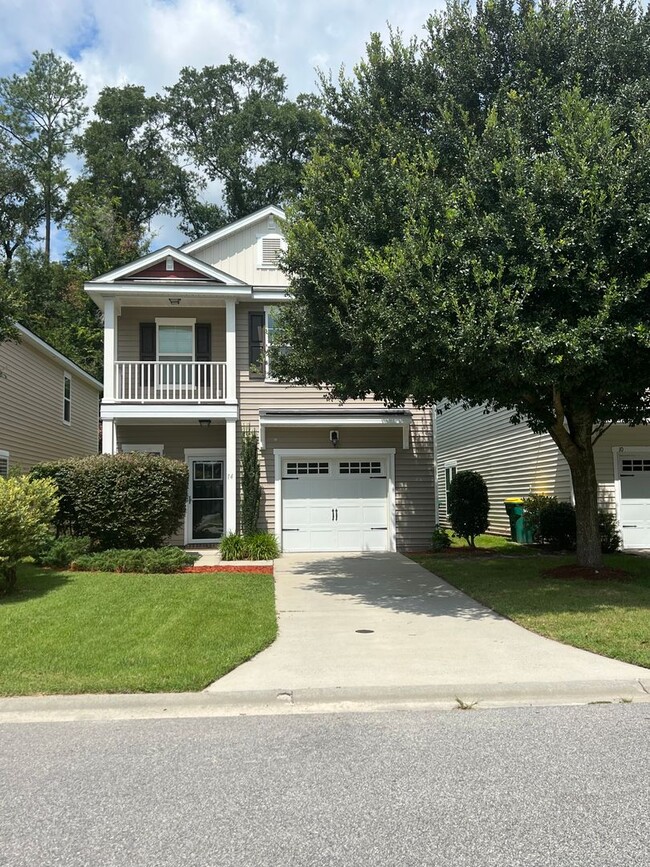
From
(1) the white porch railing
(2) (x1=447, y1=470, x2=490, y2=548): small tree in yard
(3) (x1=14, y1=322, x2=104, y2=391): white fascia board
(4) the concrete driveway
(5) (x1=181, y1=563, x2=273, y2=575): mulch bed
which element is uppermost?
(3) (x1=14, y1=322, x2=104, y2=391): white fascia board

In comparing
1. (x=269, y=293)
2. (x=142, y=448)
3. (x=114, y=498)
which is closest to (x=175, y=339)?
(x=269, y=293)

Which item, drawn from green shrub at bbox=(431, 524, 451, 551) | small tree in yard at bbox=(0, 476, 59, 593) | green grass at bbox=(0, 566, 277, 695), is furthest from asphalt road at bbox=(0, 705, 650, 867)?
green shrub at bbox=(431, 524, 451, 551)

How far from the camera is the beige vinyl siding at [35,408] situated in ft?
59.1

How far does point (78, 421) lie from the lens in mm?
24938

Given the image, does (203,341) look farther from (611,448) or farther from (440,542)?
(611,448)

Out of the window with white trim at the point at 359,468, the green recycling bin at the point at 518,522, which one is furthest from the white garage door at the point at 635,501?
the window with white trim at the point at 359,468

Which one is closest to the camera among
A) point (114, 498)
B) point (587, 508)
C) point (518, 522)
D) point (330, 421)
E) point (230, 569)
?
point (587, 508)

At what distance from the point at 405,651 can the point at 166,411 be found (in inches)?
390

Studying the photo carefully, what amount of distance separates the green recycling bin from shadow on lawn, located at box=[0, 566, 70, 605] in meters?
11.9

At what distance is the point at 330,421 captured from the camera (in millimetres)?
16141

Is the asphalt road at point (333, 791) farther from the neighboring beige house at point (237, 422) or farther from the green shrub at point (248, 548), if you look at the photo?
the neighboring beige house at point (237, 422)

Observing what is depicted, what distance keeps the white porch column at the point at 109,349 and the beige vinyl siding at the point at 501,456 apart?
376 inches

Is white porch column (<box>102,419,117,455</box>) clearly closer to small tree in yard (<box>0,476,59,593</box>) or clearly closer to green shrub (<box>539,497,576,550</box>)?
small tree in yard (<box>0,476,59,593</box>)

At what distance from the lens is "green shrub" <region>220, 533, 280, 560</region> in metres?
14.6
